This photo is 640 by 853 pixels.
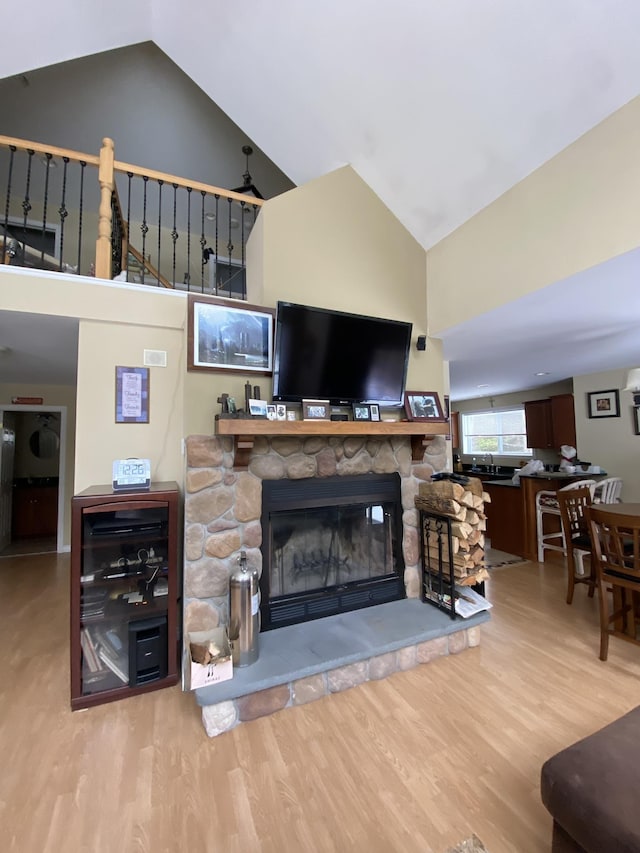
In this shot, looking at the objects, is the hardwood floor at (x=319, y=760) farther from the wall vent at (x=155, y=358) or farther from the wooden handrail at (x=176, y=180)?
the wooden handrail at (x=176, y=180)

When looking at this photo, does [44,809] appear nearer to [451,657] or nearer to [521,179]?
[451,657]

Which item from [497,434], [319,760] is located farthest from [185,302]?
[497,434]

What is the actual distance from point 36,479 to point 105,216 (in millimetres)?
5060

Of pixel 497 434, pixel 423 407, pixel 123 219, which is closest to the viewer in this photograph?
pixel 423 407

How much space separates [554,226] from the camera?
211 centimetres

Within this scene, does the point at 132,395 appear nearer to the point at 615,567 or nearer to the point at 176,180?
the point at 176,180

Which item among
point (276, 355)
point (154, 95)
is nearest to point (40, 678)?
point (276, 355)

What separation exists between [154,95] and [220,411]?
4476 mm

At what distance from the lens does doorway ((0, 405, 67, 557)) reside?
497 cm

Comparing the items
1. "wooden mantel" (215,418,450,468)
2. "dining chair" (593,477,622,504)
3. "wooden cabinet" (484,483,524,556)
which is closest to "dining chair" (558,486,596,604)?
"dining chair" (593,477,622,504)

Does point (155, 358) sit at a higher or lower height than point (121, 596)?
higher

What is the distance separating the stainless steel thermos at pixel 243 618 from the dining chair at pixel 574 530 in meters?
2.68

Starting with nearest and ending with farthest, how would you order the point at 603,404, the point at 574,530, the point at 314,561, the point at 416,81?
the point at 416,81 → the point at 314,561 → the point at 574,530 → the point at 603,404

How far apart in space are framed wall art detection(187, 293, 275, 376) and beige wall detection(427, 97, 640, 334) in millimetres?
1492
